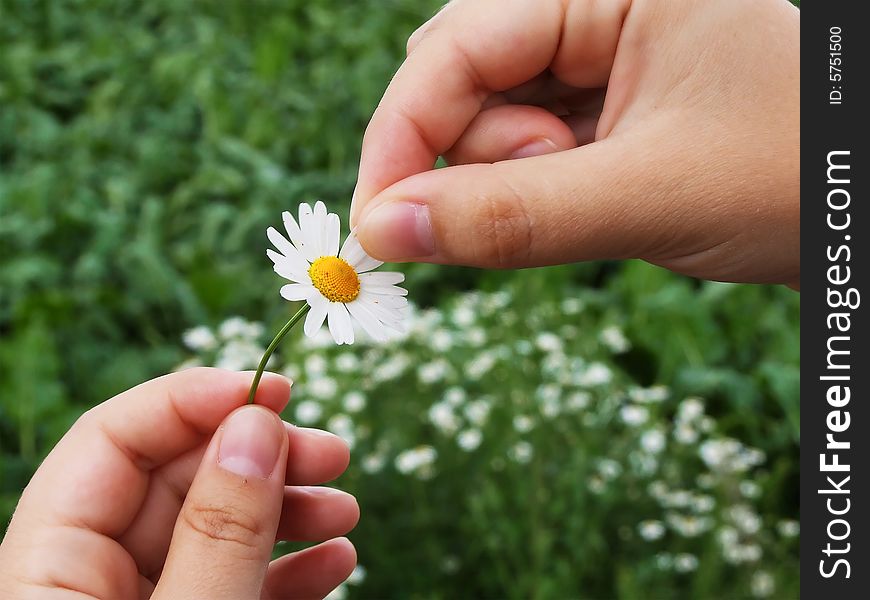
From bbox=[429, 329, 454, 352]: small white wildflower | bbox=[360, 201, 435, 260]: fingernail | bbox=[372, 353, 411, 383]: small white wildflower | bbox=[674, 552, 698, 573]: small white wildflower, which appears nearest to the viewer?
bbox=[360, 201, 435, 260]: fingernail

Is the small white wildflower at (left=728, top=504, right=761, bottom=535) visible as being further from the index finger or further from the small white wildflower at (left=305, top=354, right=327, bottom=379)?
the index finger

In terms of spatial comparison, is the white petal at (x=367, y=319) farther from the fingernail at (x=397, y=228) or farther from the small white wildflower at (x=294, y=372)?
the small white wildflower at (x=294, y=372)

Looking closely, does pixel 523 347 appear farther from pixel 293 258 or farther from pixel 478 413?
pixel 293 258

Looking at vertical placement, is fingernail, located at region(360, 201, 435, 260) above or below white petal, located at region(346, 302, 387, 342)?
above

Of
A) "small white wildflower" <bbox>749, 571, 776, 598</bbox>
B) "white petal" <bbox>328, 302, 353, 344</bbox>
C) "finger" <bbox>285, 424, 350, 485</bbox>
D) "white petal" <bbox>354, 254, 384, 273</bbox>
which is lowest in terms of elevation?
"small white wildflower" <bbox>749, 571, 776, 598</bbox>

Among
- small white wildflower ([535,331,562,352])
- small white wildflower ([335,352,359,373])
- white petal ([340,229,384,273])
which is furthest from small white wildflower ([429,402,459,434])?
white petal ([340,229,384,273])
